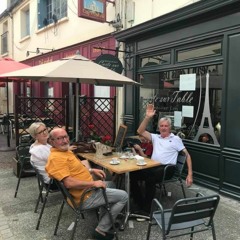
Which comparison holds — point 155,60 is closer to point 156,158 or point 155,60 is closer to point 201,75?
point 201,75

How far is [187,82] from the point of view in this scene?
5.57 m

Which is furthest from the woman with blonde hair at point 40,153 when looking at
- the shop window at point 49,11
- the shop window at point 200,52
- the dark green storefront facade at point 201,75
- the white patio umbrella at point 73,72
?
the shop window at point 49,11

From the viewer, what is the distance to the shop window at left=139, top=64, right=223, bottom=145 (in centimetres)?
509

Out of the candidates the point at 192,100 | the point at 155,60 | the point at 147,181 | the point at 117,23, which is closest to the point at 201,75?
the point at 192,100

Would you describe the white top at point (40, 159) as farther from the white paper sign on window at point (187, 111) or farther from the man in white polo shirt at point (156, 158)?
the white paper sign on window at point (187, 111)

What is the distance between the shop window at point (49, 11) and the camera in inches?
414

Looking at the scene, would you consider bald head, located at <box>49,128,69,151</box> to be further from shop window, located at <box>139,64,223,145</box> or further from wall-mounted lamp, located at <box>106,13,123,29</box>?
wall-mounted lamp, located at <box>106,13,123,29</box>

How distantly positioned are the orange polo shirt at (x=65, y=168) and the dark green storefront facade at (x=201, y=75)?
8.82 feet

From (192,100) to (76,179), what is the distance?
334cm

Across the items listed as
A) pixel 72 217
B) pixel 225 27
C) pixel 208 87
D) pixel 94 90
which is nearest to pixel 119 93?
pixel 94 90

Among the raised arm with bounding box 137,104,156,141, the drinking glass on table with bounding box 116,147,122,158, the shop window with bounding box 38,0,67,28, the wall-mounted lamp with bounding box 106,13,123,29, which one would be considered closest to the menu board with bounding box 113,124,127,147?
the drinking glass on table with bounding box 116,147,122,158

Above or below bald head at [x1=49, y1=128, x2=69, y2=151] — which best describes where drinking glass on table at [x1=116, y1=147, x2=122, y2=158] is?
below

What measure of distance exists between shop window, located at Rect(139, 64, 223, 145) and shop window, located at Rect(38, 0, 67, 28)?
5.72m

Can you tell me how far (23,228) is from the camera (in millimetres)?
3508
